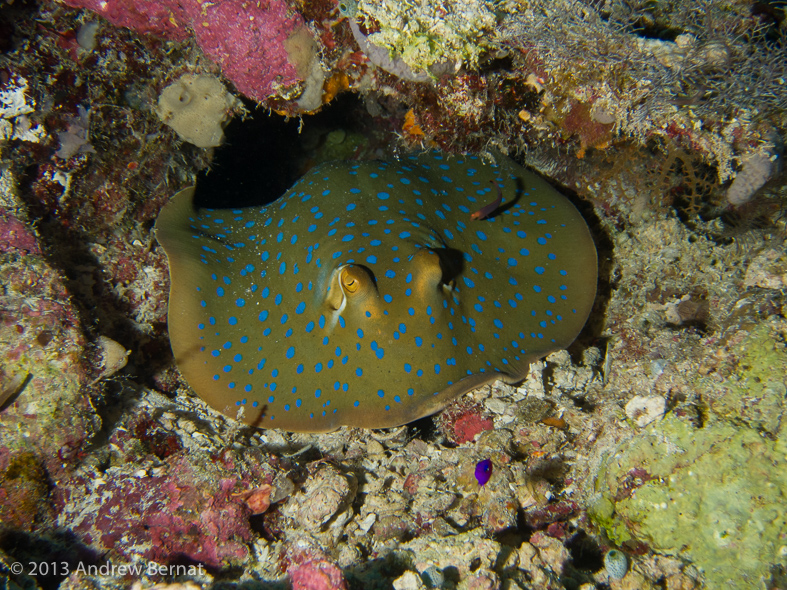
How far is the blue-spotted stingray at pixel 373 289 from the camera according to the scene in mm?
3568

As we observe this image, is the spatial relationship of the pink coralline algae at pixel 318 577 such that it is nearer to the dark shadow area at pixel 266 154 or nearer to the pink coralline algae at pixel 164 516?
the pink coralline algae at pixel 164 516

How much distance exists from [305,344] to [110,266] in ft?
9.35

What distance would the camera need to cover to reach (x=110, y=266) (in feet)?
16.0

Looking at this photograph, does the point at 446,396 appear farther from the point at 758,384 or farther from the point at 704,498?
the point at 758,384

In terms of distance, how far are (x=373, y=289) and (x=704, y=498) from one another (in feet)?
10.1

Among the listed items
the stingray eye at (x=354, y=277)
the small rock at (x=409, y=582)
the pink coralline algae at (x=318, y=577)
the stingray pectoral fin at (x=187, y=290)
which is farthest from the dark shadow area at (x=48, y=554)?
the stingray eye at (x=354, y=277)

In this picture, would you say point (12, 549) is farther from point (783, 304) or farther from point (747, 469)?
point (783, 304)

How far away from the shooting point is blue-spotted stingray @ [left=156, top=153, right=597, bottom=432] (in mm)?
3568

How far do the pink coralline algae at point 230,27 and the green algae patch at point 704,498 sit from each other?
5.12 meters

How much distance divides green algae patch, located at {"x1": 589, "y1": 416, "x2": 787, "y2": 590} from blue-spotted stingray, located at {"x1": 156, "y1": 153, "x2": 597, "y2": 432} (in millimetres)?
1215

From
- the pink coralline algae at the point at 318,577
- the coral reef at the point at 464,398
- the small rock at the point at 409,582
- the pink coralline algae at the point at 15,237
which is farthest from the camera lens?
the pink coralline algae at the point at 15,237

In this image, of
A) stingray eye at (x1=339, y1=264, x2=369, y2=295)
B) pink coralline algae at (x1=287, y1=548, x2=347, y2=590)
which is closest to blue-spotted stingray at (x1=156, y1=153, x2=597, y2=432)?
stingray eye at (x1=339, y1=264, x2=369, y2=295)

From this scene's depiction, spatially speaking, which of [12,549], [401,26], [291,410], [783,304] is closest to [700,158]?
[783,304]

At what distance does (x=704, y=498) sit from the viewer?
309cm
